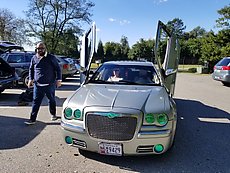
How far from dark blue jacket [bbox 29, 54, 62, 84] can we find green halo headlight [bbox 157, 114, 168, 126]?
9.97 feet

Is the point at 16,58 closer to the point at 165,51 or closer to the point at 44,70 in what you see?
the point at 44,70

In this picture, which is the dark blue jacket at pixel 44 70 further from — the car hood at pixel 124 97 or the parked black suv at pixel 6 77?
the parked black suv at pixel 6 77

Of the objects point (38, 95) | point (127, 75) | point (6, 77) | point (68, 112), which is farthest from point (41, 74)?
point (6, 77)

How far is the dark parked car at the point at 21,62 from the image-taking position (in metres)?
12.2

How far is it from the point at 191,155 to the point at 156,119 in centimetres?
110

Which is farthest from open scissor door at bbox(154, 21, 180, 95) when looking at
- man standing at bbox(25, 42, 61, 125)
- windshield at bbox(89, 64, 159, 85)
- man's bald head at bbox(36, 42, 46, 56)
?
Answer: man's bald head at bbox(36, 42, 46, 56)

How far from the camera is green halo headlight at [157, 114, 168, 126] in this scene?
3574 millimetres

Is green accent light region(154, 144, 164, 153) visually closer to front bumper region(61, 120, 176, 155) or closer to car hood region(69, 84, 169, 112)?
front bumper region(61, 120, 176, 155)

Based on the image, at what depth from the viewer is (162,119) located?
3596 mm

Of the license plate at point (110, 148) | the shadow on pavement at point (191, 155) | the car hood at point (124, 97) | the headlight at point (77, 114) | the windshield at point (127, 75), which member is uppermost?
the windshield at point (127, 75)

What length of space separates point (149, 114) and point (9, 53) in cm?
1096

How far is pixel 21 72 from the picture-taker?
12188 millimetres

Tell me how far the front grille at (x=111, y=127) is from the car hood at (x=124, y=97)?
194 mm

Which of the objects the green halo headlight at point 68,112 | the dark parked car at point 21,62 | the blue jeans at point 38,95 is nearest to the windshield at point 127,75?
the blue jeans at point 38,95
